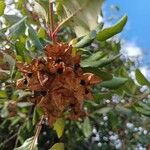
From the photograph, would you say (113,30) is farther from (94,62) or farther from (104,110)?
(104,110)

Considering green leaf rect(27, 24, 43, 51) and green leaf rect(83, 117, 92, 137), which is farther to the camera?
green leaf rect(83, 117, 92, 137)

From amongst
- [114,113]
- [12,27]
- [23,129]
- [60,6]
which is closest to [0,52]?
[12,27]

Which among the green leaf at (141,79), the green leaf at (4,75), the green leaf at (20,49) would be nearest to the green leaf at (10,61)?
the green leaf at (20,49)

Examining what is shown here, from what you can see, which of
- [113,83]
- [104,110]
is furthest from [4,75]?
[104,110]

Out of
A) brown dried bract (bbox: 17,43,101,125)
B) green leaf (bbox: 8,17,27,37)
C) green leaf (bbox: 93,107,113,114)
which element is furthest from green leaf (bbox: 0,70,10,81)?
green leaf (bbox: 93,107,113,114)

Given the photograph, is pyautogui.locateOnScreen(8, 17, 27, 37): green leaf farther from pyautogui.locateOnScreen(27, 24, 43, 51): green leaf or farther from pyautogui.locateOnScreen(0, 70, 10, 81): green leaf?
pyautogui.locateOnScreen(0, 70, 10, 81): green leaf

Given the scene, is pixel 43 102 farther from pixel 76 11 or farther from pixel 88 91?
pixel 76 11

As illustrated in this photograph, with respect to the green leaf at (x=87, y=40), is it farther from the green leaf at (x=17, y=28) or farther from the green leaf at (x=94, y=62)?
the green leaf at (x=17, y=28)
